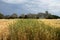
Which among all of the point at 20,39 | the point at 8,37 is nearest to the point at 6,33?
the point at 8,37

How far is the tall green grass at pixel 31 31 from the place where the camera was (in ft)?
24.2

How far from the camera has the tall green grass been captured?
737 centimetres

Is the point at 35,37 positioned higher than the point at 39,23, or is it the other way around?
the point at 39,23

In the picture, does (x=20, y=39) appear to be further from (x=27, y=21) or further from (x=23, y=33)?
(x=27, y=21)

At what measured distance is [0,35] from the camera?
778 cm

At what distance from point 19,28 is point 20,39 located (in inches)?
15.3

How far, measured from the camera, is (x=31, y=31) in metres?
7.39

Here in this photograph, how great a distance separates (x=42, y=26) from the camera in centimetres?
759

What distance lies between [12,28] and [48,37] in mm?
1327

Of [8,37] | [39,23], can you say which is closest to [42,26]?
[39,23]

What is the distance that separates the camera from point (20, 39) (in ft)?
24.2

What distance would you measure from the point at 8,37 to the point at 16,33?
1.48 ft

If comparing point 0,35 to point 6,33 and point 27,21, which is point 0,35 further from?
point 27,21

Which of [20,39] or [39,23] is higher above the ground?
[39,23]
